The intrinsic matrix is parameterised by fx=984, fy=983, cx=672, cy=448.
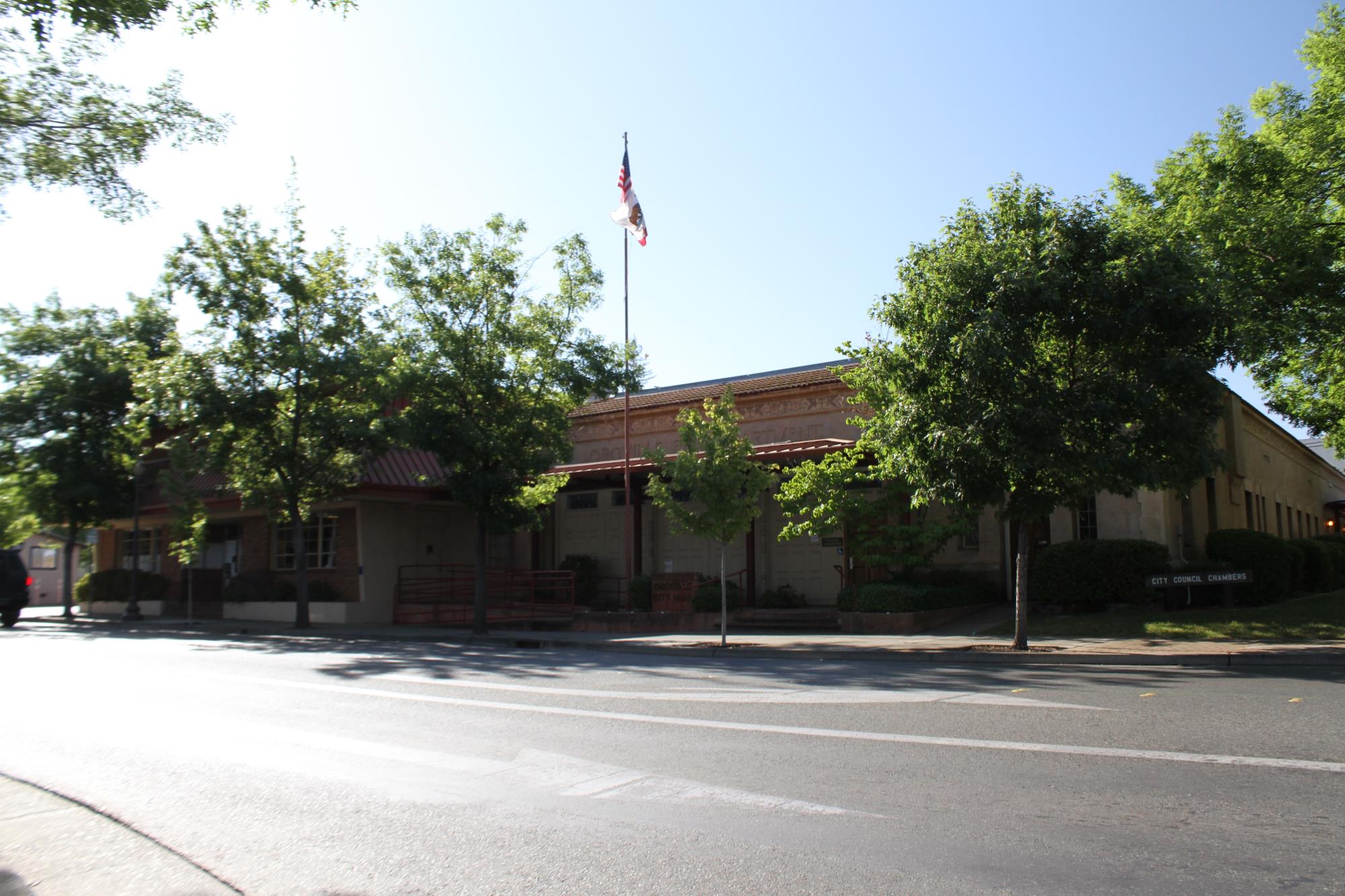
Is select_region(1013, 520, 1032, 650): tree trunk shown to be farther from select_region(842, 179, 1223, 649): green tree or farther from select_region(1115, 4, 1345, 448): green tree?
select_region(1115, 4, 1345, 448): green tree

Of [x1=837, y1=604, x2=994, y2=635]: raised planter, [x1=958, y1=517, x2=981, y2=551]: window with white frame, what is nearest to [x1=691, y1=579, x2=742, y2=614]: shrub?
[x1=837, y1=604, x2=994, y2=635]: raised planter

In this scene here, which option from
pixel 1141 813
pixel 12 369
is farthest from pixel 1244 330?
pixel 12 369

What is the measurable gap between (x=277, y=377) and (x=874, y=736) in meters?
20.4

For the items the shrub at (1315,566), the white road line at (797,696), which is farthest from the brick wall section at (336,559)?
the shrub at (1315,566)

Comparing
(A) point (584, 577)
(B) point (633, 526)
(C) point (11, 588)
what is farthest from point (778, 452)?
(C) point (11, 588)

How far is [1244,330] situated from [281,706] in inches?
609

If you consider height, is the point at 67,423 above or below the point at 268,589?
above

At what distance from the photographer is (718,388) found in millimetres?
28953

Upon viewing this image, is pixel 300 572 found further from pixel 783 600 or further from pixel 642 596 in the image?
pixel 783 600

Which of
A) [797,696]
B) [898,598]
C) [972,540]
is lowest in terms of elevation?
[797,696]

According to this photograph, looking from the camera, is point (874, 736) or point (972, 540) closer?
point (874, 736)

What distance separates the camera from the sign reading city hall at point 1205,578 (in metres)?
17.7

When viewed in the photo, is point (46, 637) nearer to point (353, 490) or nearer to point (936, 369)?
point (353, 490)

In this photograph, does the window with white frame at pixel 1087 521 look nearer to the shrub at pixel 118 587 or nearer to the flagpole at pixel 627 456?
the flagpole at pixel 627 456
